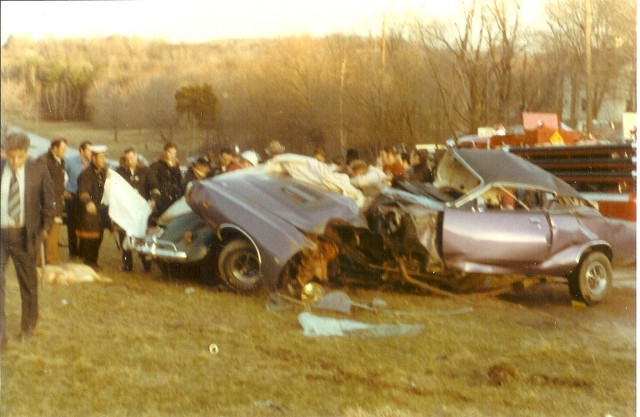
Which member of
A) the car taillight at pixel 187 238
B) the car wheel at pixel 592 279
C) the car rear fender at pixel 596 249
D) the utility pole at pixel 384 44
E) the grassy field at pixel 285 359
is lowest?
the grassy field at pixel 285 359

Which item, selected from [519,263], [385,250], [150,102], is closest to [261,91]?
[150,102]

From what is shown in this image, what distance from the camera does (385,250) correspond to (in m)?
6.71

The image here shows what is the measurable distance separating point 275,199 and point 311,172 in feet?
1.34

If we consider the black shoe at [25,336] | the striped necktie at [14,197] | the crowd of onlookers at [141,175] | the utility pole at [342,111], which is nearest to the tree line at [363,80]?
the utility pole at [342,111]

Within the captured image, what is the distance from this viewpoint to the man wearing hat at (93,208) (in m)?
6.29

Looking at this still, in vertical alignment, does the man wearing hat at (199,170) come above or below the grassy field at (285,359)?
above

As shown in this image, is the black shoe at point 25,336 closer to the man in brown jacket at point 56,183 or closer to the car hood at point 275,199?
the man in brown jacket at point 56,183

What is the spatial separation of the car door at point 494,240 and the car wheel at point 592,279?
10.7 inches

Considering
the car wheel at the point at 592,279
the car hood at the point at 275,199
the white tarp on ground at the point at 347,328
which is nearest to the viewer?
the white tarp on ground at the point at 347,328

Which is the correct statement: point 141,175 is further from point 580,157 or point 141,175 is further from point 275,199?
point 580,157

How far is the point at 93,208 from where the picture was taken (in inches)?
256

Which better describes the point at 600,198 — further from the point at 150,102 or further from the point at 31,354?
the point at 31,354

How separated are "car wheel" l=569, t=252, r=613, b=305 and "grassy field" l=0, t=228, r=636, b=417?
23 cm

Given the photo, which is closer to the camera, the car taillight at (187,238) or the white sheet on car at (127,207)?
the white sheet on car at (127,207)
